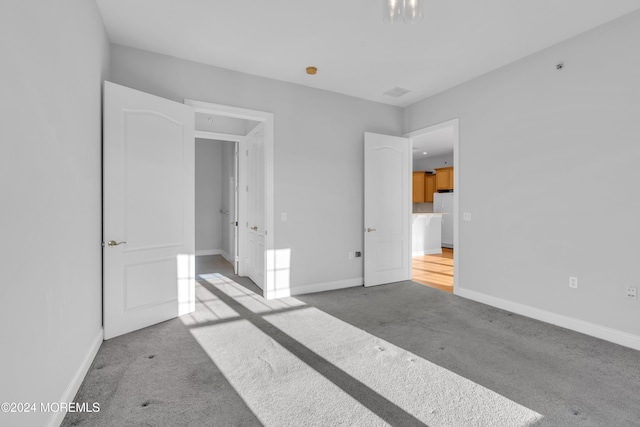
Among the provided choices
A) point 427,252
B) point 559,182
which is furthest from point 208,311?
point 427,252

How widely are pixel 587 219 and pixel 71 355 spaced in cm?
432

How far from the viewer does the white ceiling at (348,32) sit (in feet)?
8.61

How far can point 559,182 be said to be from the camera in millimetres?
3195

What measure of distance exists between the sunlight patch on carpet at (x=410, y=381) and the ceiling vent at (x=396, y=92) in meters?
3.25

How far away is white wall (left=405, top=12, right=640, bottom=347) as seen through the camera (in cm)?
276

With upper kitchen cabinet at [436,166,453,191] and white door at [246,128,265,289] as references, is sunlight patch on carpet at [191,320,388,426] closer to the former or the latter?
white door at [246,128,265,289]

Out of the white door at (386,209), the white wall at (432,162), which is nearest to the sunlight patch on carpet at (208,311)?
the white door at (386,209)

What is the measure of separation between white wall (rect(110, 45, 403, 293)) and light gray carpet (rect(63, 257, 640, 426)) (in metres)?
1.07

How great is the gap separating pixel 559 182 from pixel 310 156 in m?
2.86

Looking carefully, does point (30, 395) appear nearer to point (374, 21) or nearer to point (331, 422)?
point (331, 422)

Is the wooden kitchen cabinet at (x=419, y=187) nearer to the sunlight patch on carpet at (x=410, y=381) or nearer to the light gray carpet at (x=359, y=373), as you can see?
the light gray carpet at (x=359, y=373)

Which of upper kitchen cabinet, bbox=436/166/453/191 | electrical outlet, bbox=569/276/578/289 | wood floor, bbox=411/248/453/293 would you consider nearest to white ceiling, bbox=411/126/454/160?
upper kitchen cabinet, bbox=436/166/453/191

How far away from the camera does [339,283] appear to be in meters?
4.57

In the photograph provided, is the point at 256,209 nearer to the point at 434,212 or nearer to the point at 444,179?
the point at 434,212
